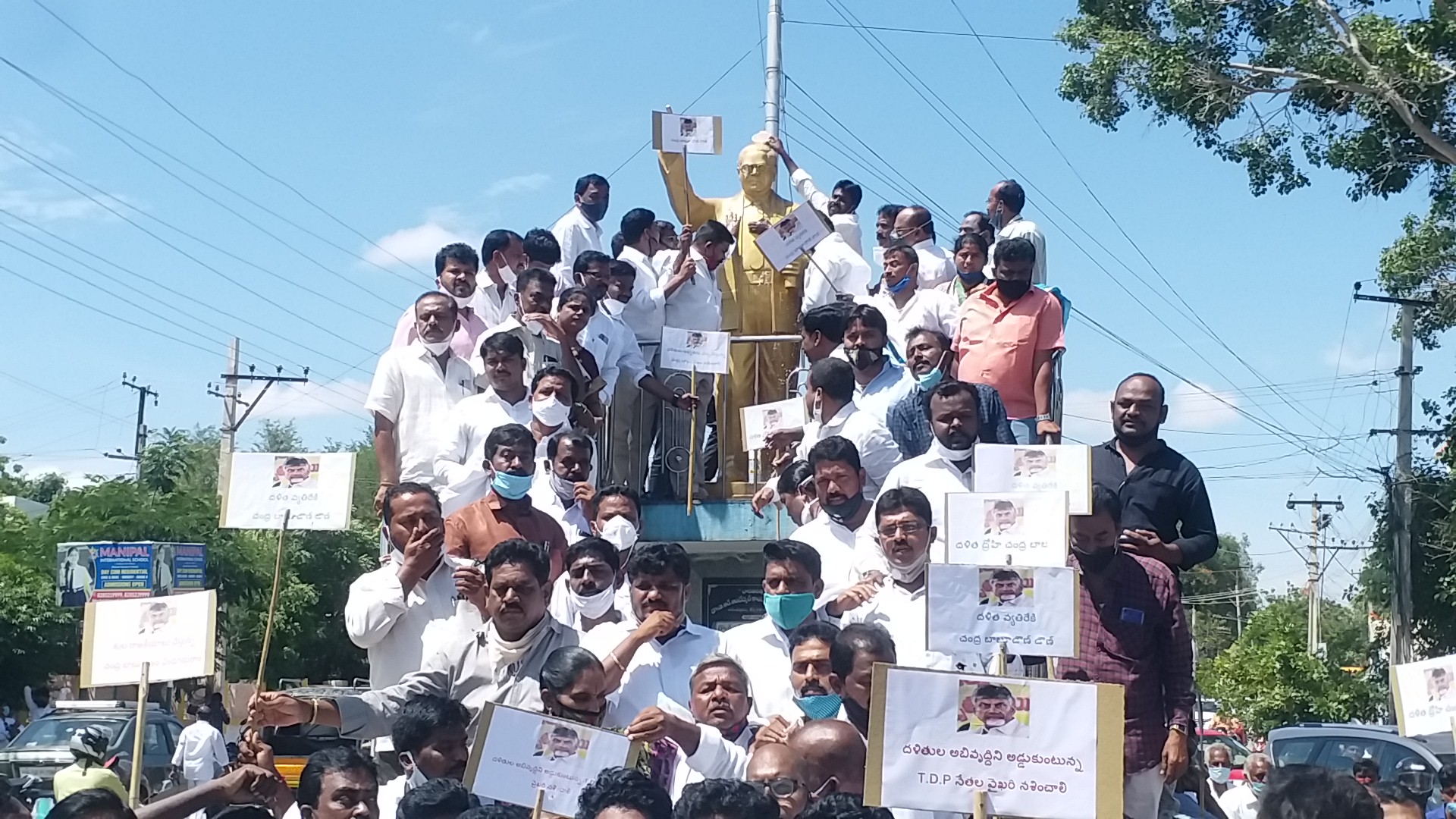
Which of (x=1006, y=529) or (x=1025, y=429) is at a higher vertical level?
(x=1025, y=429)

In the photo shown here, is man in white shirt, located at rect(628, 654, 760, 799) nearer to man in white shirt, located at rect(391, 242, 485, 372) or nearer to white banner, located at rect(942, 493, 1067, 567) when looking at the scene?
white banner, located at rect(942, 493, 1067, 567)

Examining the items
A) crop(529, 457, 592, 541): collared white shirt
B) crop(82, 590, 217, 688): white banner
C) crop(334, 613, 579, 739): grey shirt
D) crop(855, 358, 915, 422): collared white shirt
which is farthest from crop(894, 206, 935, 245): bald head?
crop(82, 590, 217, 688): white banner

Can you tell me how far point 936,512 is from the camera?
700 centimetres

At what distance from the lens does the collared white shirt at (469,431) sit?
8531 mm

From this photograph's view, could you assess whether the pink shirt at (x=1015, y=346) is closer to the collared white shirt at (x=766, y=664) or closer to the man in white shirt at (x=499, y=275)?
the collared white shirt at (x=766, y=664)

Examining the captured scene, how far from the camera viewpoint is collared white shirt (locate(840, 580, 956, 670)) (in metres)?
5.98

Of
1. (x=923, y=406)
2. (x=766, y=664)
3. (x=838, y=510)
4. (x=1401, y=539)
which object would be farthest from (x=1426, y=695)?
(x=1401, y=539)

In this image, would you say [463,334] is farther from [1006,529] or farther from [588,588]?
[1006,529]

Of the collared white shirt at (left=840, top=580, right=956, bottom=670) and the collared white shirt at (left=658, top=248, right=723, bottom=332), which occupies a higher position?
the collared white shirt at (left=658, top=248, right=723, bottom=332)

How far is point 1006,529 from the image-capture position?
5824 millimetres

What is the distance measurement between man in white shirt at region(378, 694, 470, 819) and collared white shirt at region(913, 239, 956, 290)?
7.09 metres

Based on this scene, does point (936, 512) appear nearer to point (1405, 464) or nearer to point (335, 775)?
point (335, 775)

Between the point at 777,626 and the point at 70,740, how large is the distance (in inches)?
590

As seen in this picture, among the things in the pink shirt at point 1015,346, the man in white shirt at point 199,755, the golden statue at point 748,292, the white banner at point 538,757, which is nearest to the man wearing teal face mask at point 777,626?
the white banner at point 538,757
